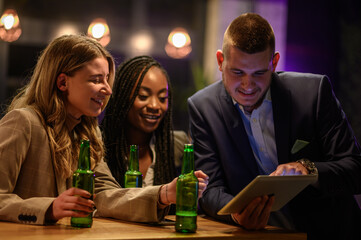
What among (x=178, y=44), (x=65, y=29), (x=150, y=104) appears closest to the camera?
(x=150, y=104)

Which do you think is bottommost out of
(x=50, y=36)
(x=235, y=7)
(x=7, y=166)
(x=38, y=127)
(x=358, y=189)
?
(x=358, y=189)

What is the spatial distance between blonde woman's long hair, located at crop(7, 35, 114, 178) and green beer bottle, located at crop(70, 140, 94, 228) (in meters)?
0.30

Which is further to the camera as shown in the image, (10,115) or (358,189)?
(358,189)

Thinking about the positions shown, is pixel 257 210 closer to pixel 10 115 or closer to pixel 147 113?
pixel 10 115

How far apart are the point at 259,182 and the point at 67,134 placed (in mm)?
914

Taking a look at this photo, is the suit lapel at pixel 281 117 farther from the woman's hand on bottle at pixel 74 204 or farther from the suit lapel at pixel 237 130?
the woman's hand on bottle at pixel 74 204

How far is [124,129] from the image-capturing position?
3.02 m

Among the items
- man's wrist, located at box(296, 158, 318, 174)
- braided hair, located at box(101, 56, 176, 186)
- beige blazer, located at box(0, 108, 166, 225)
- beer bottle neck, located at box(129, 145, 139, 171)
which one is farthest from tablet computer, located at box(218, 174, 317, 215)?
braided hair, located at box(101, 56, 176, 186)

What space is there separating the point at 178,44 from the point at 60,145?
7.20 metres

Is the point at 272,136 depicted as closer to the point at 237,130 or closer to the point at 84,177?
the point at 237,130

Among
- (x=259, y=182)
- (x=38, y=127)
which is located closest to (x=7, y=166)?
(x=38, y=127)

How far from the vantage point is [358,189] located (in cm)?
237

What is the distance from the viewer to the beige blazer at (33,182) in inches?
72.2

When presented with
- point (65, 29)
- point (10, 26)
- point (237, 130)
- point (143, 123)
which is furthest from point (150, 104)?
point (65, 29)
